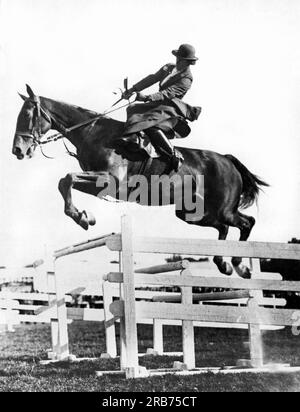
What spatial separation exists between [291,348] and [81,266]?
329 cm

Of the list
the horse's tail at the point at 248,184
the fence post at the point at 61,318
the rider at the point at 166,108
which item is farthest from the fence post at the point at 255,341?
the fence post at the point at 61,318

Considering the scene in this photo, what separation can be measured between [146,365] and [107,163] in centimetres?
244

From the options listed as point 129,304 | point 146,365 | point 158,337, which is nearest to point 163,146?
point 129,304

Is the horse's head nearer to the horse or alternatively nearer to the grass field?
the horse

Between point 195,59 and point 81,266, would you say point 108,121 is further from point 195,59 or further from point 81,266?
point 81,266

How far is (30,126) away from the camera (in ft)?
23.9

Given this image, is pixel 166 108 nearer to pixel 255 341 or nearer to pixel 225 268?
pixel 225 268

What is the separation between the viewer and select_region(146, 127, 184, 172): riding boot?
7.36 meters

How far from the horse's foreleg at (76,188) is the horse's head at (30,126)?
708mm

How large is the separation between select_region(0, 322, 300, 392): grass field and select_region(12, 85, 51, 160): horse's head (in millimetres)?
2424

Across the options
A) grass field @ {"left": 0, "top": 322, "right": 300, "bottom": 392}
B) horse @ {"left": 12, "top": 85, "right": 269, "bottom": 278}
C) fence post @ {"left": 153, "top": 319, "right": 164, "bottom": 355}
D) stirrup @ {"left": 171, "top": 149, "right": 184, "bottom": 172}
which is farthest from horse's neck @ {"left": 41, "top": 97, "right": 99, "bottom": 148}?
fence post @ {"left": 153, "top": 319, "right": 164, "bottom": 355}

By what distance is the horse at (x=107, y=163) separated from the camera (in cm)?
711

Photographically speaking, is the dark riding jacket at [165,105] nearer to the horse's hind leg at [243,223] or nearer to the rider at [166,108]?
the rider at [166,108]
